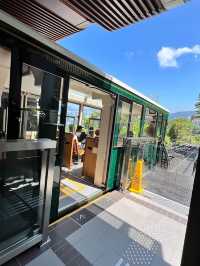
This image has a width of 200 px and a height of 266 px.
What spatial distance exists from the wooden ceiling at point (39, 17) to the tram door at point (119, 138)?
167 cm

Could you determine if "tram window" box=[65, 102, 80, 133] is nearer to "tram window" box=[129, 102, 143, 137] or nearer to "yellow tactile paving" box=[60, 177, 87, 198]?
"yellow tactile paving" box=[60, 177, 87, 198]

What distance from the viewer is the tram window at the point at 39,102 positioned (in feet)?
6.66

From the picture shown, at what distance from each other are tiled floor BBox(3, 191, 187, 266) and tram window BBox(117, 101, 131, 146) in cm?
142

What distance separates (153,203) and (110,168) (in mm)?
1083

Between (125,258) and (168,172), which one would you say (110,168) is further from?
(168,172)

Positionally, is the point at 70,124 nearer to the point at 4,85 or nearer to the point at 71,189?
the point at 71,189

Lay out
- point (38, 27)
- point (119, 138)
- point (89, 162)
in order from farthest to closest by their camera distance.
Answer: point (89, 162), point (119, 138), point (38, 27)

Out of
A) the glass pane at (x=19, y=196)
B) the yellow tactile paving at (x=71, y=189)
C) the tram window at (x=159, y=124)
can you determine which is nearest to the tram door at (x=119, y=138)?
the yellow tactile paving at (x=71, y=189)

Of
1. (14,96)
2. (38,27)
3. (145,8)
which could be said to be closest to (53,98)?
(14,96)

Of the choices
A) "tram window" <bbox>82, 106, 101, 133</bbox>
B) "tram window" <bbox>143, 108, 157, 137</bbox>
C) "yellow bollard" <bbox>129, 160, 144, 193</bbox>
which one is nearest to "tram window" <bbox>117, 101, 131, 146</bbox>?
"yellow bollard" <bbox>129, 160, 144, 193</bbox>

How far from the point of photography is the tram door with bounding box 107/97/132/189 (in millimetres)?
3832

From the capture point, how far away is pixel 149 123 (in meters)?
5.68

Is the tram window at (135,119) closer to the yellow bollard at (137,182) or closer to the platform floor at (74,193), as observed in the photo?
the yellow bollard at (137,182)

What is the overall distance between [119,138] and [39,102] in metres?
2.19
